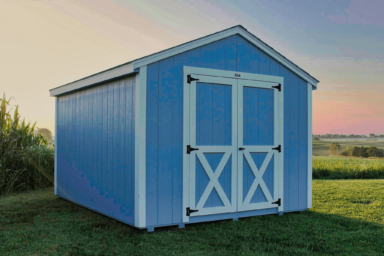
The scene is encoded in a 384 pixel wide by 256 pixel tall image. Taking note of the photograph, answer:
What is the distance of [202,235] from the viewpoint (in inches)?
204

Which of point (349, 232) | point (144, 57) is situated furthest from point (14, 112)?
point (349, 232)

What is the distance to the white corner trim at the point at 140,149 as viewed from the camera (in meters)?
5.24

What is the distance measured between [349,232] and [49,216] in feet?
16.5

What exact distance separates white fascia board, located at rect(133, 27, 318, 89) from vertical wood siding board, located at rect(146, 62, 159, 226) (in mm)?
133

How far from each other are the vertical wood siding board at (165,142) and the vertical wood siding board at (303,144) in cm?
270

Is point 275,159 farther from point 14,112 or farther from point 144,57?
point 14,112

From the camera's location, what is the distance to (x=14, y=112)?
10.4m

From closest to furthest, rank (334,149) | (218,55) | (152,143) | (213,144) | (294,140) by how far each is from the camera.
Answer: (152,143)
(213,144)
(218,55)
(294,140)
(334,149)

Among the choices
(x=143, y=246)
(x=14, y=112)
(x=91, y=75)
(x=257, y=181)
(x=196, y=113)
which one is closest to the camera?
(x=143, y=246)

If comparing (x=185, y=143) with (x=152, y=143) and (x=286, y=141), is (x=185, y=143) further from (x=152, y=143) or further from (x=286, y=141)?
(x=286, y=141)

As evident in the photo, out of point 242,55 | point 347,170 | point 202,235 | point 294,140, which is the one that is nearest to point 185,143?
point 202,235

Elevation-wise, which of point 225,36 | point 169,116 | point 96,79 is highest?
point 225,36

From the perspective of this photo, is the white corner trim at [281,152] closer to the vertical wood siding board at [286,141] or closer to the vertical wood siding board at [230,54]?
the vertical wood siding board at [286,141]

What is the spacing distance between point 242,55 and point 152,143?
87.8 inches
